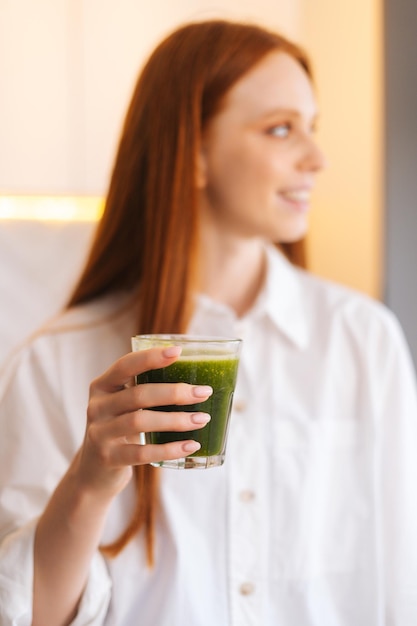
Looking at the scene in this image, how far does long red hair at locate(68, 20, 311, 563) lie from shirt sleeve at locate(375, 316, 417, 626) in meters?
0.40

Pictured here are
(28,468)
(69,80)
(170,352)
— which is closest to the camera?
(170,352)

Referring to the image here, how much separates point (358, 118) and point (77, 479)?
2057mm

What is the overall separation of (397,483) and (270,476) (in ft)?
0.75

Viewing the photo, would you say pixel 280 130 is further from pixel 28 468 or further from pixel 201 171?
pixel 28 468

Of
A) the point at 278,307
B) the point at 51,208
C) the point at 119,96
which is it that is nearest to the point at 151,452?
the point at 278,307

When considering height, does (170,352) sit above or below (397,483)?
above

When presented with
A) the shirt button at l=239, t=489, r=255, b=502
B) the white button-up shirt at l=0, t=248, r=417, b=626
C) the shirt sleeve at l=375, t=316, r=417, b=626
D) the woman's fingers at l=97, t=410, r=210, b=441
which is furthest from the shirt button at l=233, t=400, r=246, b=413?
the woman's fingers at l=97, t=410, r=210, b=441

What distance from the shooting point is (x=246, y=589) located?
1.47 meters

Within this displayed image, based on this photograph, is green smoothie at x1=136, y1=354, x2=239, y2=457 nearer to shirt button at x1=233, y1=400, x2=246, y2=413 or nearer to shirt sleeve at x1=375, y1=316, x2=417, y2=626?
shirt button at x1=233, y1=400, x2=246, y2=413

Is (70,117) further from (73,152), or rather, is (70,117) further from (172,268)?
(172,268)

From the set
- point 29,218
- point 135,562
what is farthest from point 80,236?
point 135,562

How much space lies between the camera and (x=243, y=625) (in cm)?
145

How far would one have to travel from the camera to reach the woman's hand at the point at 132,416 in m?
0.91

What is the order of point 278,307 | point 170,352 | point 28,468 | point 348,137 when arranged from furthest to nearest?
point 348,137, point 278,307, point 28,468, point 170,352
